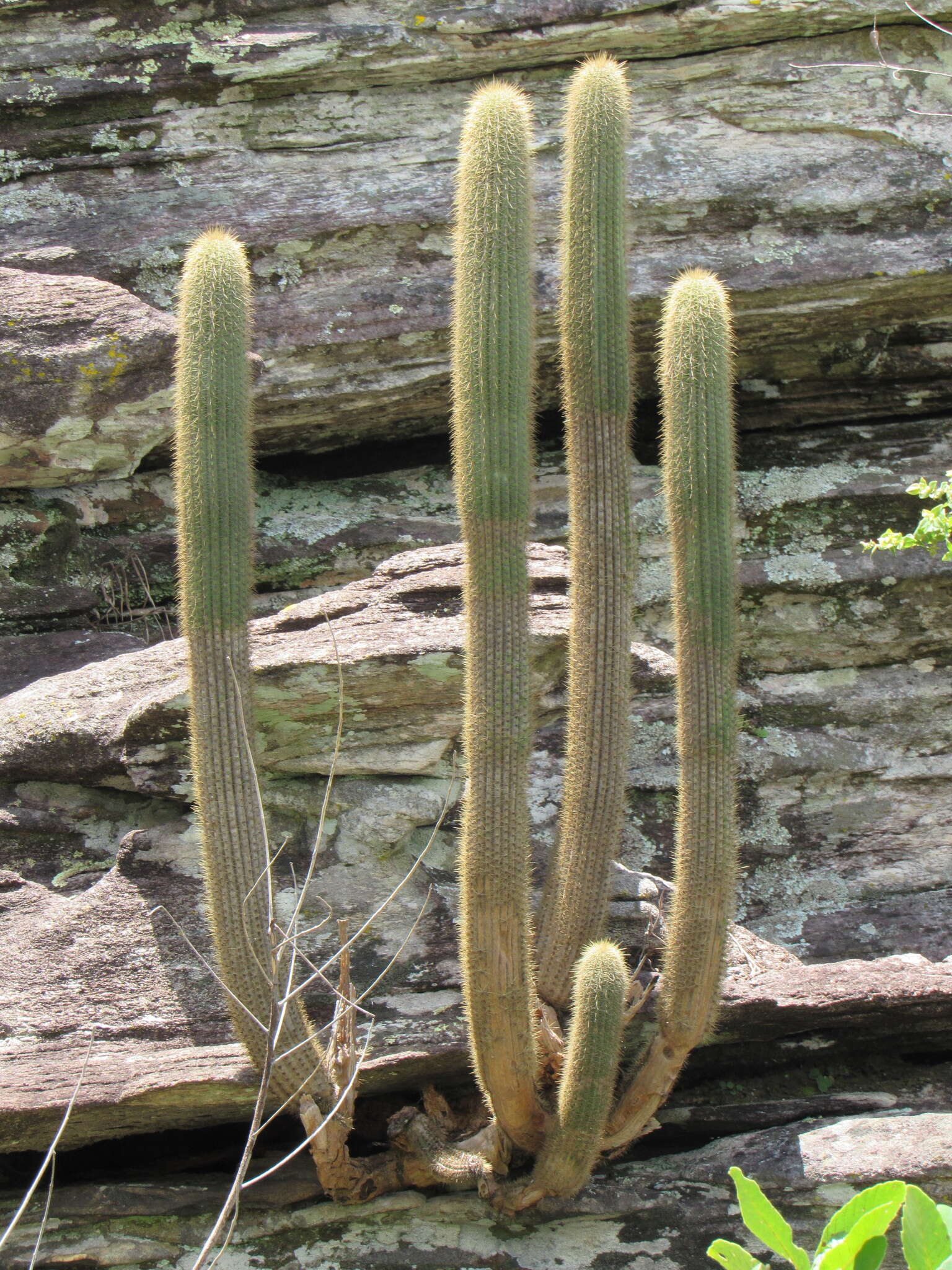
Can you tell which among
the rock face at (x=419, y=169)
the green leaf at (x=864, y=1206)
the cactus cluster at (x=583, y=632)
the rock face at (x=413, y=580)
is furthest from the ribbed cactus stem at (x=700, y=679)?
the rock face at (x=419, y=169)

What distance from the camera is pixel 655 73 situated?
6.11 metres

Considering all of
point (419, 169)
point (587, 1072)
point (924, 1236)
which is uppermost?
point (419, 169)

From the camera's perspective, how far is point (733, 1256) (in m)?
2.00

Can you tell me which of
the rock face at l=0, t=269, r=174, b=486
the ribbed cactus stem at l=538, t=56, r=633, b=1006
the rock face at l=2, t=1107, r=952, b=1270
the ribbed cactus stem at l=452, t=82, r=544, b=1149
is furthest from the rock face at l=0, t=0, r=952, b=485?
the rock face at l=2, t=1107, r=952, b=1270

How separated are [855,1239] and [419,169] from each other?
213 inches

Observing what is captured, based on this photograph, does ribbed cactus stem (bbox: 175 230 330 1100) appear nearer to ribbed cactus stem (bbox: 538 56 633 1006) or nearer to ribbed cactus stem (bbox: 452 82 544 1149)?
ribbed cactus stem (bbox: 452 82 544 1149)

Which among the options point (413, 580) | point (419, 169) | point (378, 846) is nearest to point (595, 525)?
point (413, 580)

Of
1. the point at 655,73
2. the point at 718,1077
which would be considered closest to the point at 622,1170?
the point at 718,1077

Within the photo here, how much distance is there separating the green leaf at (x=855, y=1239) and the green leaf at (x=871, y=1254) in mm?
50

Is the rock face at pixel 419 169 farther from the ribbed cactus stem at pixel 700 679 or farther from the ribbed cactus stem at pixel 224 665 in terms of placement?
the ribbed cactus stem at pixel 700 679

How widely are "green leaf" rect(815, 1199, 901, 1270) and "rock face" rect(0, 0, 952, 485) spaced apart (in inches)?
180

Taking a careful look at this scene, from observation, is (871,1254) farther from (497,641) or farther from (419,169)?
(419,169)

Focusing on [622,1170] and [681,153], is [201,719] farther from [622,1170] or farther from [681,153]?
[681,153]

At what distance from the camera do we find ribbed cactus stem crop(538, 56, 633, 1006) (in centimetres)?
379
